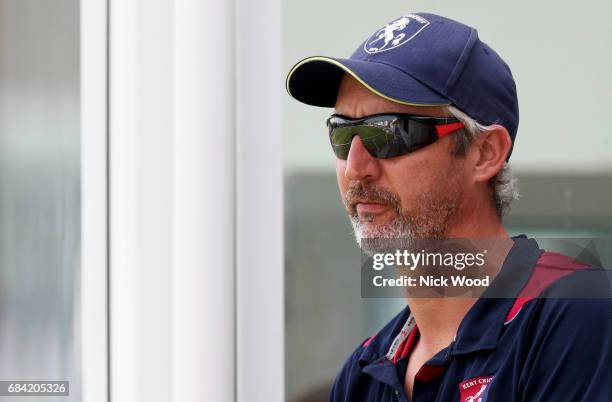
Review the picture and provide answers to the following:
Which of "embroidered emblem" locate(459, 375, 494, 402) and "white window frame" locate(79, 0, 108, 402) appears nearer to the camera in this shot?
"embroidered emblem" locate(459, 375, 494, 402)

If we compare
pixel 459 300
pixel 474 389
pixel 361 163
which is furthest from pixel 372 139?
pixel 474 389

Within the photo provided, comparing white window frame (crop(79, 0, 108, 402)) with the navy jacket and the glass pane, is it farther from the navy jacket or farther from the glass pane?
the navy jacket

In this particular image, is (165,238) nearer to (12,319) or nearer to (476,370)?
(12,319)

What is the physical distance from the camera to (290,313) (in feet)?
5.35

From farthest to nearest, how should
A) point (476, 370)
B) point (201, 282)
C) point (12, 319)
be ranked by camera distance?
point (12, 319) → point (201, 282) → point (476, 370)

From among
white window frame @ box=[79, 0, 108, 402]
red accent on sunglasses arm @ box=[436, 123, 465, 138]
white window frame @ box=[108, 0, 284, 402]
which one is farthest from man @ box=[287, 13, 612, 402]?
white window frame @ box=[79, 0, 108, 402]

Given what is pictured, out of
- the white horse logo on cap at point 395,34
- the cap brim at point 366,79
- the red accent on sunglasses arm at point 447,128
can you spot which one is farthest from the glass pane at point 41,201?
the red accent on sunglasses arm at point 447,128

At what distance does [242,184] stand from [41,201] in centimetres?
40

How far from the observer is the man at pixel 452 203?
57.1 inches

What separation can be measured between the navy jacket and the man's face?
0.45 feet

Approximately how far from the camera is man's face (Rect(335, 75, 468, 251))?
4.92ft

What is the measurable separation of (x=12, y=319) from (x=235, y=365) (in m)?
0.45

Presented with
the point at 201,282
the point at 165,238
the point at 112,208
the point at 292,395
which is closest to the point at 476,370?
the point at 292,395

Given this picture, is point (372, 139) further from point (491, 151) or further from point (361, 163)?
point (491, 151)
